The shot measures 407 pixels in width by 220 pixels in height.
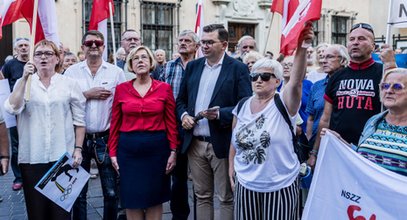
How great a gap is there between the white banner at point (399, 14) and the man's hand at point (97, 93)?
2.73 metres

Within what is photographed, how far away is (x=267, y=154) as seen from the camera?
3631mm

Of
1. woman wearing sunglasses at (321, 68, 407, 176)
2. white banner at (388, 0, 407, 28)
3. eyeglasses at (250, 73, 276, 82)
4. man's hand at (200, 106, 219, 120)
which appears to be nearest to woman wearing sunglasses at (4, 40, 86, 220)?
man's hand at (200, 106, 219, 120)

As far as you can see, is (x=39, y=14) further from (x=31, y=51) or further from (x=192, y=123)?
(x=192, y=123)

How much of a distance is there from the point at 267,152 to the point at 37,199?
6.95ft

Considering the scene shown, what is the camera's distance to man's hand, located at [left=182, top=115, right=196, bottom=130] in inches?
179

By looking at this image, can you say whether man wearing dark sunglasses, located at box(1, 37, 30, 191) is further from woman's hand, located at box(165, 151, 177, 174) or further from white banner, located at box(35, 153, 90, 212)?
woman's hand, located at box(165, 151, 177, 174)

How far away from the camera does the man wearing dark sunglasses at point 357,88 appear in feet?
13.4

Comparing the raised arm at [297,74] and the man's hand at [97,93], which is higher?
the raised arm at [297,74]

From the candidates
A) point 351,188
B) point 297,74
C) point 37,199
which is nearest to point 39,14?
point 37,199

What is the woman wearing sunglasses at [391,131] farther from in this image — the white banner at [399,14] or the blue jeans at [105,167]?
the blue jeans at [105,167]

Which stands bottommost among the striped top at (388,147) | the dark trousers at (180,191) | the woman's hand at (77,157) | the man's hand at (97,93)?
the dark trousers at (180,191)

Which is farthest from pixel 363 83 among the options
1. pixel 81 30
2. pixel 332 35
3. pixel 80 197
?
pixel 332 35

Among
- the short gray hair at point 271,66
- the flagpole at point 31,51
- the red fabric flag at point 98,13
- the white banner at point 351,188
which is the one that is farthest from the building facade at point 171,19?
the white banner at point 351,188

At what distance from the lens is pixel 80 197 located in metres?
4.98
